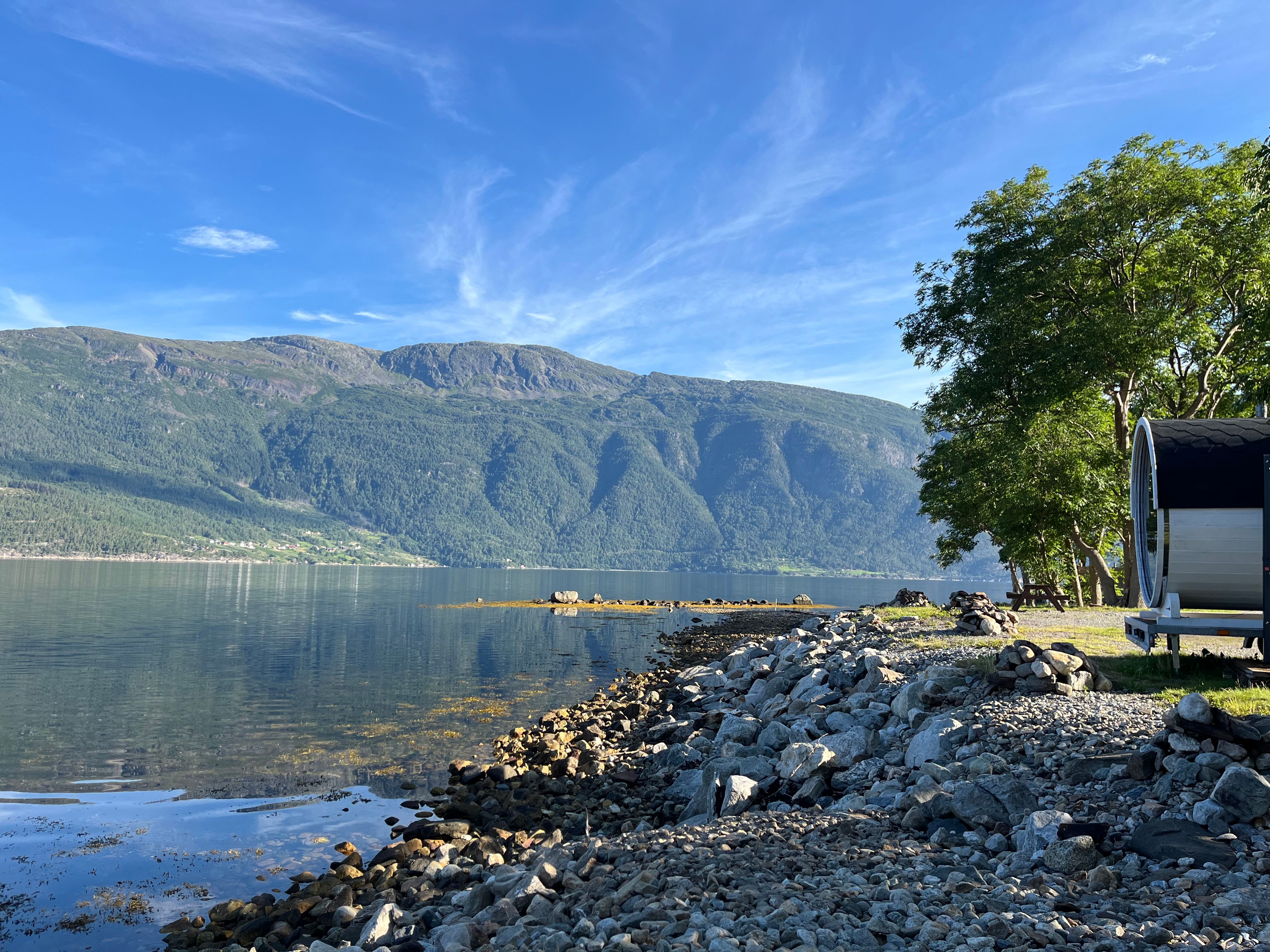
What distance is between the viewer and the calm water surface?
510 inches

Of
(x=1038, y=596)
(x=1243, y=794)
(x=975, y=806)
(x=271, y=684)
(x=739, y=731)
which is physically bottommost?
(x=271, y=684)

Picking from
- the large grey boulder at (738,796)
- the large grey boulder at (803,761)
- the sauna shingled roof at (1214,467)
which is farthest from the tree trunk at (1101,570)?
the large grey boulder at (738,796)

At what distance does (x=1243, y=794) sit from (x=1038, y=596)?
2593 centimetres

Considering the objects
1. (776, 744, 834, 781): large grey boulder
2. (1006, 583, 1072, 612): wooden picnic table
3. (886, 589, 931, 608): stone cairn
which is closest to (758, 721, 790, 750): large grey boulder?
(776, 744, 834, 781): large grey boulder

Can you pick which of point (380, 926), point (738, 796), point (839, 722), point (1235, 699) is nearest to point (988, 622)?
point (839, 722)

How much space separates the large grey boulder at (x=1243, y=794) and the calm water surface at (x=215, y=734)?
44.2 ft

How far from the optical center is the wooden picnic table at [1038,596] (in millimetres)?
30438

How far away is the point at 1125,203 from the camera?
2827 centimetres

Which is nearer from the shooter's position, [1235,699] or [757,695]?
[1235,699]

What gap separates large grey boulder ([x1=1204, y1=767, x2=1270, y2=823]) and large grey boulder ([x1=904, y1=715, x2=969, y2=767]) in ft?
12.8

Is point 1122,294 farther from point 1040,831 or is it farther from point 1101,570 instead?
point 1040,831

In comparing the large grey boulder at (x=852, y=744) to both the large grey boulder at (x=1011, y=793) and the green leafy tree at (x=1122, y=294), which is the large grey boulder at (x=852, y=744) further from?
the green leafy tree at (x=1122, y=294)

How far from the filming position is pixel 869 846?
29.2ft

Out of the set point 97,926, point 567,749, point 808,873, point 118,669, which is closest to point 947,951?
point 808,873
